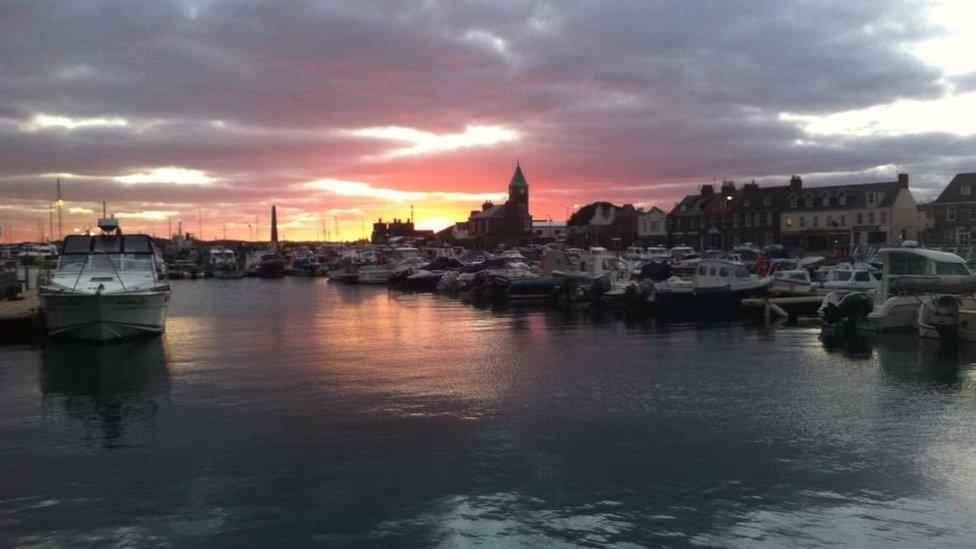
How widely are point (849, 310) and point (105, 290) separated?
32.3m

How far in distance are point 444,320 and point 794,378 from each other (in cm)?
2335

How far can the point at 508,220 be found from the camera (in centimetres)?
18138

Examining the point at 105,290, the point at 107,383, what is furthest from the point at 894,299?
the point at 105,290

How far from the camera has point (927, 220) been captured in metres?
99.8

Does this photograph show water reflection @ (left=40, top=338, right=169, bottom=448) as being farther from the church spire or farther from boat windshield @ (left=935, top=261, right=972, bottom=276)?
the church spire

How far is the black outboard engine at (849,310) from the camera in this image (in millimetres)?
36094

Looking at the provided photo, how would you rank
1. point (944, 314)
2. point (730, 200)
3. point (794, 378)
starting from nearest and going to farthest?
point (794, 378) → point (944, 314) → point (730, 200)

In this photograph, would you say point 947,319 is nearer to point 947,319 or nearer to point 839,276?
point 947,319

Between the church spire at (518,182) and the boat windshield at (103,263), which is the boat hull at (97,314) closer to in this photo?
the boat windshield at (103,263)

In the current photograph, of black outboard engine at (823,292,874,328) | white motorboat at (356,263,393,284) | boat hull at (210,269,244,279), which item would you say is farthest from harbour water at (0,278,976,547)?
boat hull at (210,269,244,279)

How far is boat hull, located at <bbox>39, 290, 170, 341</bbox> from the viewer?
31.8 metres

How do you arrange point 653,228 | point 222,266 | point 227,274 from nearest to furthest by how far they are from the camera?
point 227,274 → point 222,266 → point 653,228

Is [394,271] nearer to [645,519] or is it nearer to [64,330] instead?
[64,330]

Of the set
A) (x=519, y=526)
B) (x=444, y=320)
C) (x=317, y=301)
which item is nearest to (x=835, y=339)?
(x=444, y=320)
